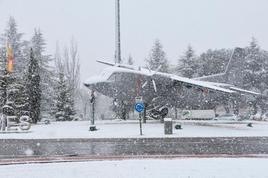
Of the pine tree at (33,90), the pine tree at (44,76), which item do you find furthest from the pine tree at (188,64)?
the pine tree at (33,90)

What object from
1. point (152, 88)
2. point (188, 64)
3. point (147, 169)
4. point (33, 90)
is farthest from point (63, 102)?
point (147, 169)

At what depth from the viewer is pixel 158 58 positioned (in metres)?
66.4

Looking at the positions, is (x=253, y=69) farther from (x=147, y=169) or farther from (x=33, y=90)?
(x=147, y=169)

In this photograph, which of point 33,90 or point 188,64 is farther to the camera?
point 188,64

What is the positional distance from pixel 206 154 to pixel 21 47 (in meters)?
Result: 47.5

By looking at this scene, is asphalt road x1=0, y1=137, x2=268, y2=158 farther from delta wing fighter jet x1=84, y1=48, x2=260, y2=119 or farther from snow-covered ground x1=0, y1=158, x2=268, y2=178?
delta wing fighter jet x1=84, y1=48, x2=260, y2=119

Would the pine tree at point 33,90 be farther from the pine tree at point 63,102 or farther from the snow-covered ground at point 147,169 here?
the snow-covered ground at point 147,169

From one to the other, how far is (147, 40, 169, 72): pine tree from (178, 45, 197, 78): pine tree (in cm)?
241

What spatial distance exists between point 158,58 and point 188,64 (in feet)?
15.2

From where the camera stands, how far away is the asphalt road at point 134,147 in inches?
765

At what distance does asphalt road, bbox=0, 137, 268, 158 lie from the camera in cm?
1944

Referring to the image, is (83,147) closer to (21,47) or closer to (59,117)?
(59,117)

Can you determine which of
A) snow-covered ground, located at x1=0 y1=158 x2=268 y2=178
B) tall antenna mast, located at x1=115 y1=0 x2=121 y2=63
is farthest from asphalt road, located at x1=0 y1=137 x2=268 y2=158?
tall antenna mast, located at x1=115 y1=0 x2=121 y2=63

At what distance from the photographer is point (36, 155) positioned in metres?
19.0
